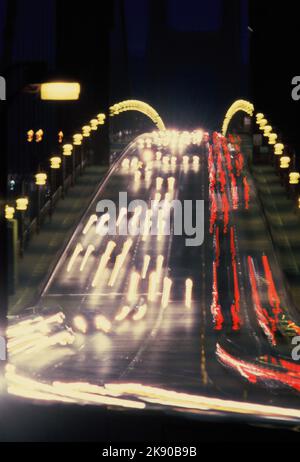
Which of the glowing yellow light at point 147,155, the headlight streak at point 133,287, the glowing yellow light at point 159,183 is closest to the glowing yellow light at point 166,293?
the headlight streak at point 133,287

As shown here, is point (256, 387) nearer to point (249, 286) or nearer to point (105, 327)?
point (105, 327)

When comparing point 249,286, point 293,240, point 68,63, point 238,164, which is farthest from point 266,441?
point 68,63

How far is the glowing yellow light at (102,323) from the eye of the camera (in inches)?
1719

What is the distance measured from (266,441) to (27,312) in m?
30.7

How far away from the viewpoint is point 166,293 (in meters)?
51.2

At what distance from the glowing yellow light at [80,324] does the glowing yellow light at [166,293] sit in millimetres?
3981

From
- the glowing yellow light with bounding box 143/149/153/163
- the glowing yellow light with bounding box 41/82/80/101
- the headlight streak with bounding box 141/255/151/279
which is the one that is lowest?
the headlight streak with bounding box 141/255/151/279

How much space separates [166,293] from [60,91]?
31.0m

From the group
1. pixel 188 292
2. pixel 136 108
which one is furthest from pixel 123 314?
pixel 136 108

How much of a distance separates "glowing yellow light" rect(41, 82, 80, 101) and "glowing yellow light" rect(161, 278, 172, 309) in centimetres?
2786

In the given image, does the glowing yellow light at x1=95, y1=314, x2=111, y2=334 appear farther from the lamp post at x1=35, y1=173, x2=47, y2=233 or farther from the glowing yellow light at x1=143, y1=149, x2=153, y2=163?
the glowing yellow light at x1=143, y1=149, x2=153, y2=163

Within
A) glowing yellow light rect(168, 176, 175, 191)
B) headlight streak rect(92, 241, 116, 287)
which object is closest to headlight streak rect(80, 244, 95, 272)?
headlight streak rect(92, 241, 116, 287)

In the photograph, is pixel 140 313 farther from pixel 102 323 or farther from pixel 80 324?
pixel 80 324

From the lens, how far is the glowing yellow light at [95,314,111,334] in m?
43.7
